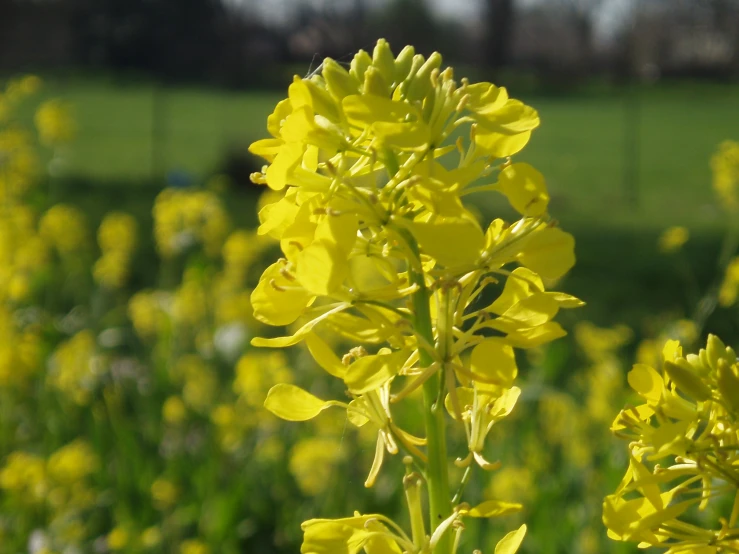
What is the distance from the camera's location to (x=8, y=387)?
11.2 ft

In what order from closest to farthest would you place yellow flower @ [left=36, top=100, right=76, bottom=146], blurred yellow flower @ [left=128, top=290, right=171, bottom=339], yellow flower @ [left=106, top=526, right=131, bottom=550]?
yellow flower @ [left=106, top=526, right=131, bottom=550], blurred yellow flower @ [left=128, top=290, right=171, bottom=339], yellow flower @ [left=36, top=100, right=76, bottom=146]

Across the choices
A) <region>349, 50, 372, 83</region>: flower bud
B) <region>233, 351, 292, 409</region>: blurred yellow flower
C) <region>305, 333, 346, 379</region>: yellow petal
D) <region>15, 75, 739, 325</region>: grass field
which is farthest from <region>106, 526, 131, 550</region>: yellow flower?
<region>15, 75, 739, 325</region>: grass field

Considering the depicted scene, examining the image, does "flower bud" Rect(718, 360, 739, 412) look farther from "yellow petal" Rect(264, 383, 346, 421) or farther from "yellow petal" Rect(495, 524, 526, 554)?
"yellow petal" Rect(264, 383, 346, 421)

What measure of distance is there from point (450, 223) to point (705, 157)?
19.1 metres

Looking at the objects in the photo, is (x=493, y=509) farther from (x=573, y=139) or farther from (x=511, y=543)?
(x=573, y=139)

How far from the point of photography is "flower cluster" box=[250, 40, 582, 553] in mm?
900

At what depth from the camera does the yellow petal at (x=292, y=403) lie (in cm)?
103

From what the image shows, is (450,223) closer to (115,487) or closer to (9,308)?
(115,487)

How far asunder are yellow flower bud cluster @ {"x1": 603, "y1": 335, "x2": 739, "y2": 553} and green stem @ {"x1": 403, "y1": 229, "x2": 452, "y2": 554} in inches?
6.4

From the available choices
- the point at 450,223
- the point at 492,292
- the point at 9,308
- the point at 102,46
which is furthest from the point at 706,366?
the point at 102,46

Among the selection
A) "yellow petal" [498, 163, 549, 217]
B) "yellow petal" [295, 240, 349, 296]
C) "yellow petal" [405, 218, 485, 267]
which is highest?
"yellow petal" [498, 163, 549, 217]

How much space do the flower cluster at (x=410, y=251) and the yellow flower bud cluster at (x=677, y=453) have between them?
109mm

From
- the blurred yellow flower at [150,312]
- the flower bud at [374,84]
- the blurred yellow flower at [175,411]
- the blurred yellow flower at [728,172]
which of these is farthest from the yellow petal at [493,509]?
the blurred yellow flower at [150,312]

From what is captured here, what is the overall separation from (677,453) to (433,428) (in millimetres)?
230
